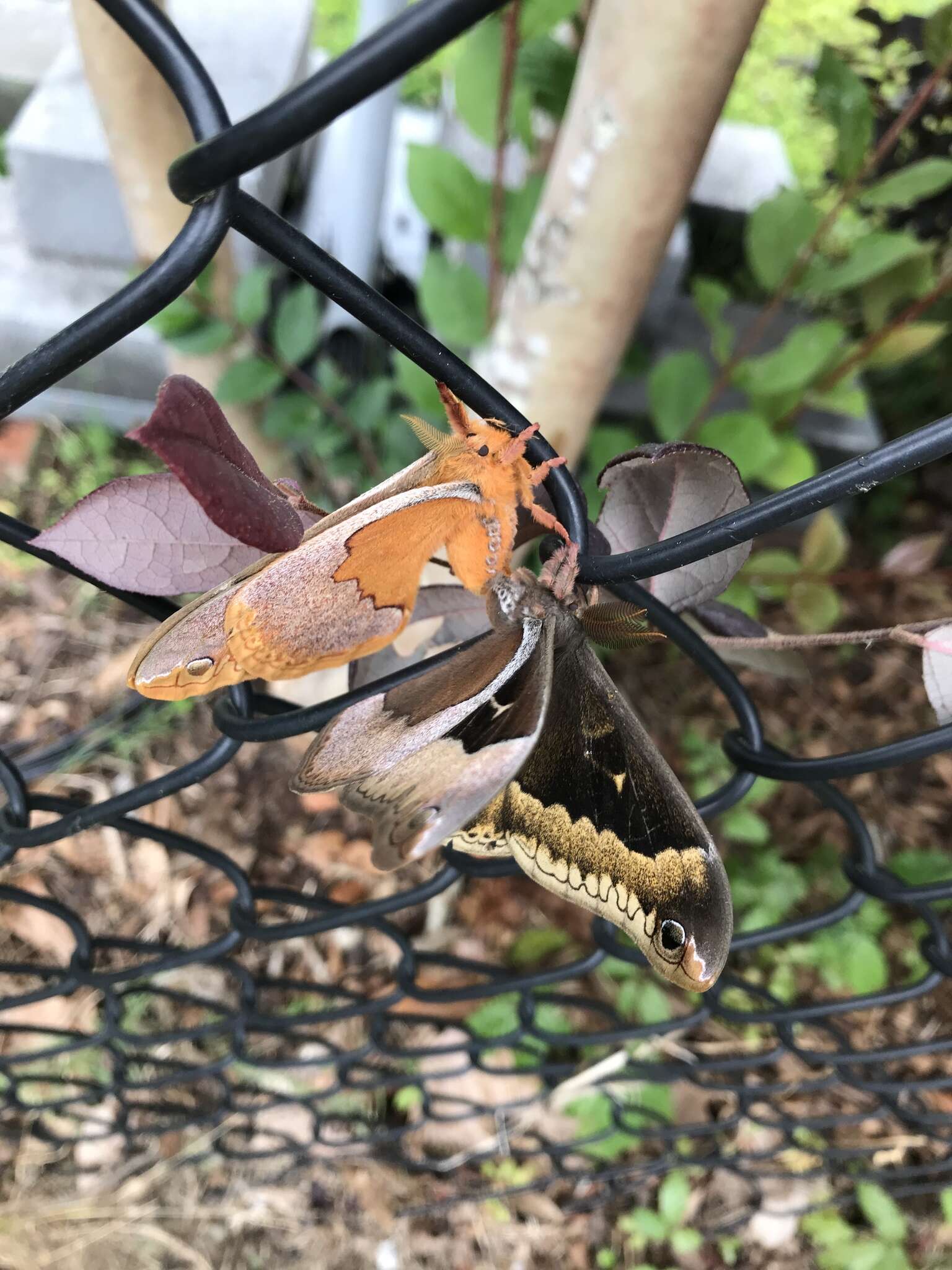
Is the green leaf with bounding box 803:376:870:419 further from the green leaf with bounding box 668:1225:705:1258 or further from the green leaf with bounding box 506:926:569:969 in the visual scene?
the green leaf with bounding box 668:1225:705:1258

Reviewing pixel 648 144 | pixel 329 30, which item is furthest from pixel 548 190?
pixel 329 30

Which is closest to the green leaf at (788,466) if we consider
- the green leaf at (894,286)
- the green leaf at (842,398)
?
the green leaf at (842,398)

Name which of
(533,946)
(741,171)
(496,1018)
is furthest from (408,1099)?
(741,171)

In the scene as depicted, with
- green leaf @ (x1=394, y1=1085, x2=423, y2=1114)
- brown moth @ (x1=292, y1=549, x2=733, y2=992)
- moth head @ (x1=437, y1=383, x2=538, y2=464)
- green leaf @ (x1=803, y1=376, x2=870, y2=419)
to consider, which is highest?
green leaf @ (x1=803, y1=376, x2=870, y2=419)

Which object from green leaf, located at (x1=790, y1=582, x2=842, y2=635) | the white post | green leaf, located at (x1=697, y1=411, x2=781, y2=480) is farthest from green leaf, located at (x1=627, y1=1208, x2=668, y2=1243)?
the white post

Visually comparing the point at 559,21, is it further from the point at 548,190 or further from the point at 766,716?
the point at 766,716

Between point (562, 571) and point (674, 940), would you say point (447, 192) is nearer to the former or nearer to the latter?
point (562, 571)
